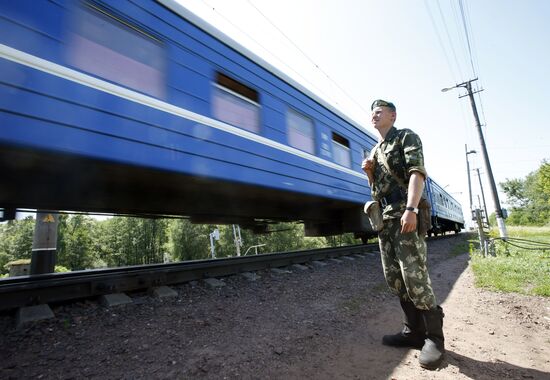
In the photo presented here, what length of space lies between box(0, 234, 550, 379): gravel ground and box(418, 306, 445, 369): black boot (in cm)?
6

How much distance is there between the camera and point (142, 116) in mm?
3086

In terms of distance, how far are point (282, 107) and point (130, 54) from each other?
2.40 meters

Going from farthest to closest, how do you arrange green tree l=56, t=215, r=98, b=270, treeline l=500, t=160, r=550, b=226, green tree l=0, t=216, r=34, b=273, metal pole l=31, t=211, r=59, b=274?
1. treeline l=500, t=160, r=550, b=226
2. green tree l=0, t=216, r=34, b=273
3. green tree l=56, t=215, r=98, b=270
4. metal pole l=31, t=211, r=59, b=274

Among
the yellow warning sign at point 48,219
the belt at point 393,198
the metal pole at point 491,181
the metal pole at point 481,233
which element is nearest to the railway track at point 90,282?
the belt at point 393,198

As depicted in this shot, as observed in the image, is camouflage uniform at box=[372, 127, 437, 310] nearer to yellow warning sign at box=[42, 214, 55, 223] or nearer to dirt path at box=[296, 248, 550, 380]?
dirt path at box=[296, 248, 550, 380]

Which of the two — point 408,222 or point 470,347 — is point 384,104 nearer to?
point 408,222

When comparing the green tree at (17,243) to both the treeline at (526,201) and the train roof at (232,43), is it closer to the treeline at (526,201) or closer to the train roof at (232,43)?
the train roof at (232,43)

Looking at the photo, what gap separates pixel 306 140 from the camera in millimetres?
5414

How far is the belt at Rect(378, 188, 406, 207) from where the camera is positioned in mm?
2377

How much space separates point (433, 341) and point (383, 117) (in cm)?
167

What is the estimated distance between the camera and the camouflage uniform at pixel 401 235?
7.07ft

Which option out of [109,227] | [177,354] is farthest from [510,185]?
[177,354]

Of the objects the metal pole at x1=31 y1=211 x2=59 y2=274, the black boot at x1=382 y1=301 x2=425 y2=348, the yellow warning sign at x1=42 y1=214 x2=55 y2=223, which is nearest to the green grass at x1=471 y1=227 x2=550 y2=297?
the black boot at x1=382 y1=301 x2=425 y2=348

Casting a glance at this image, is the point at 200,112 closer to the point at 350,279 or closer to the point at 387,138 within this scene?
the point at 387,138
